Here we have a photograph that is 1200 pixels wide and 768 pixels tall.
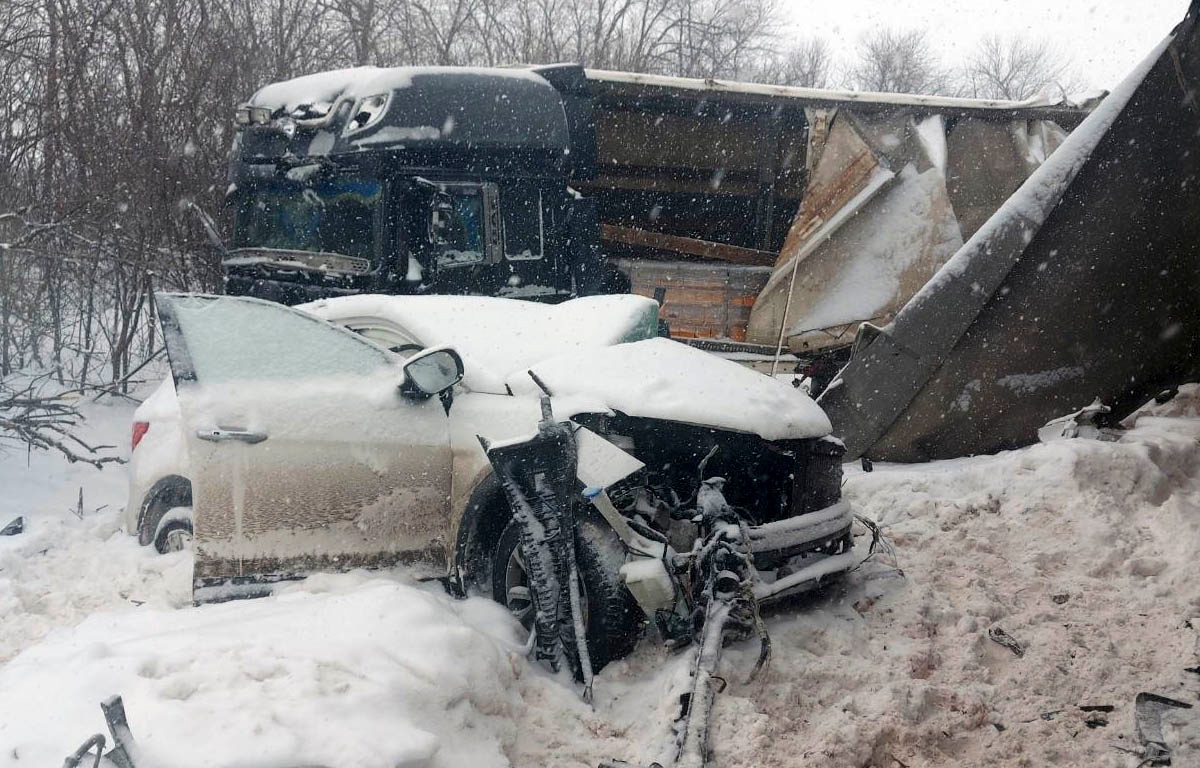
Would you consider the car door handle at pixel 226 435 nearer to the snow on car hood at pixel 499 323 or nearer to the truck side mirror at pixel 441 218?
the snow on car hood at pixel 499 323

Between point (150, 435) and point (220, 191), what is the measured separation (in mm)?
6158

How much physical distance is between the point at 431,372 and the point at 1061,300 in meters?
4.73

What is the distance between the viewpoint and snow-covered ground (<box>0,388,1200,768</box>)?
9.04ft

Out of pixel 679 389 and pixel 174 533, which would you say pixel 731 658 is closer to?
pixel 679 389

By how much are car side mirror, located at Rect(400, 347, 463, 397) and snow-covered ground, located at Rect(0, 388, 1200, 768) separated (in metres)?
0.82

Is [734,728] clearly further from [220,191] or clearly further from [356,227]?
[220,191]

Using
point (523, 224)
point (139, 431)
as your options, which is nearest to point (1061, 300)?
point (523, 224)

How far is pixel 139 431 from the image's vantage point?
5.13 metres

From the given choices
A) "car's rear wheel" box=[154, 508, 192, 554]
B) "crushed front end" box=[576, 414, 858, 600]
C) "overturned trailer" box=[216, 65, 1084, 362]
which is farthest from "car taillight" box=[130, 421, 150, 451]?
"overturned trailer" box=[216, 65, 1084, 362]

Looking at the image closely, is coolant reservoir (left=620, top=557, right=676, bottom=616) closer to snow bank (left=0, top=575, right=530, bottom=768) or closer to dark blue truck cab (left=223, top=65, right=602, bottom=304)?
snow bank (left=0, top=575, right=530, bottom=768)

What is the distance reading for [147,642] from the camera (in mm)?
3137

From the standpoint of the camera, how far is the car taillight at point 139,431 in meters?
5.10

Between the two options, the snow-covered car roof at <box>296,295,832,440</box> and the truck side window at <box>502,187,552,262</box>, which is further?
the truck side window at <box>502,187,552,262</box>

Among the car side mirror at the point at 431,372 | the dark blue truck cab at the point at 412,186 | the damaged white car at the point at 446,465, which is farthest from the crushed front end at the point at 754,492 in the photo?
the dark blue truck cab at the point at 412,186
